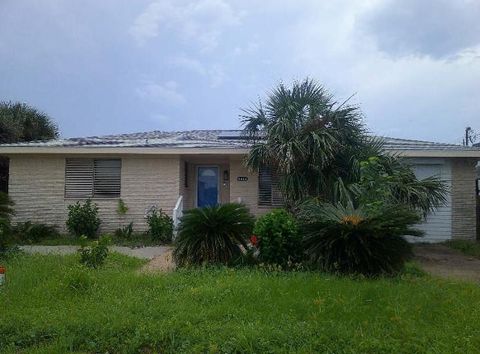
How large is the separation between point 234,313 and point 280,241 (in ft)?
9.09

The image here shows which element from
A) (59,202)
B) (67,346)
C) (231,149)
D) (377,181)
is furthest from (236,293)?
(59,202)

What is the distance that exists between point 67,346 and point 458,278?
21.3 ft

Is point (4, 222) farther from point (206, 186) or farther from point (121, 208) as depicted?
point (206, 186)

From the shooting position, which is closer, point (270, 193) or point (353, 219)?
point (353, 219)

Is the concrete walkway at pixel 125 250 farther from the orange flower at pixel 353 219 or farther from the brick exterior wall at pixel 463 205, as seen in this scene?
the brick exterior wall at pixel 463 205

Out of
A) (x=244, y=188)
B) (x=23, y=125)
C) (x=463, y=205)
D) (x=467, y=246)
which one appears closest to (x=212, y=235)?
(x=244, y=188)

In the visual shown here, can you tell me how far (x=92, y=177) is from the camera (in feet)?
48.1

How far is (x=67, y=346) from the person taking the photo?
5.04 metres

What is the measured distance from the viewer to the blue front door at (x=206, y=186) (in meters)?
15.8

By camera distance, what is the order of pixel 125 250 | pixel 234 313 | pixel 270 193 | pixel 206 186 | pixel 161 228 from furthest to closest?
pixel 206 186
pixel 270 193
pixel 161 228
pixel 125 250
pixel 234 313

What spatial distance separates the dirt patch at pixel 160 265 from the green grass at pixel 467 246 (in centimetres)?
717

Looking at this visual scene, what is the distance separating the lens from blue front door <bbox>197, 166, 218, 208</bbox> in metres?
15.8

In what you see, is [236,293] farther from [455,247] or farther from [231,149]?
[455,247]

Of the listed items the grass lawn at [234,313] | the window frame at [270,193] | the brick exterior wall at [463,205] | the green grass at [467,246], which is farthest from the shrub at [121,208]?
the brick exterior wall at [463,205]
